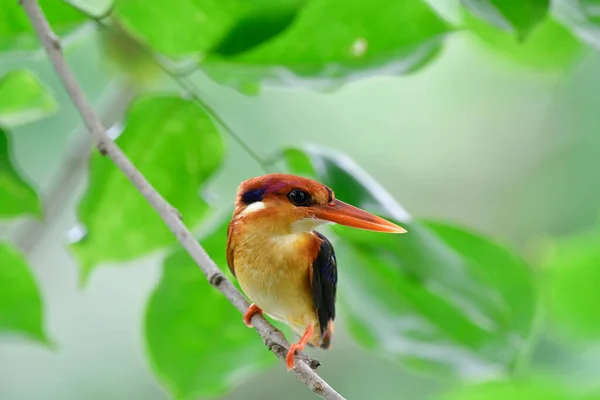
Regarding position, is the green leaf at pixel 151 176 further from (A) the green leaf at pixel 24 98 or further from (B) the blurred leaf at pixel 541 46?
(B) the blurred leaf at pixel 541 46

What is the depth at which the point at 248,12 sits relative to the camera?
82 cm

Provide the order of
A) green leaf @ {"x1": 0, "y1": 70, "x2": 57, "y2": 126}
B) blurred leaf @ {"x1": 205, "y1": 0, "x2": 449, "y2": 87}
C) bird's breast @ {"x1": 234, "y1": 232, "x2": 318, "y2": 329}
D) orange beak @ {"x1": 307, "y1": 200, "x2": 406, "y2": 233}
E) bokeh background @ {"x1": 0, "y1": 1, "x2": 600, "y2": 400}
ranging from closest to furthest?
orange beak @ {"x1": 307, "y1": 200, "x2": 406, "y2": 233}, bird's breast @ {"x1": 234, "y1": 232, "x2": 318, "y2": 329}, blurred leaf @ {"x1": 205, "y1": 0, "x2": 449, "y2": 87}, green leaf @ {"x1": 0, "y1": 70, "x2": 57, "y2": 126}, bokeh background @ {"x1": 0, "y1": 1, "x2": 600, "y2": 400}

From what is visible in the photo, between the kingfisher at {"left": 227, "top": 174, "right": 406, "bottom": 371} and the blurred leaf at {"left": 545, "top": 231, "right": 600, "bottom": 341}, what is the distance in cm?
53

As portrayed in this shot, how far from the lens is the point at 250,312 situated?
26.4 inches

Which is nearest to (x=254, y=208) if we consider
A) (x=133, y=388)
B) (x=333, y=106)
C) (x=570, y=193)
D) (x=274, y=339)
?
(x=274, y=339)

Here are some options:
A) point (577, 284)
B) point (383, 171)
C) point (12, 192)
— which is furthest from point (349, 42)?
point (383, 171)

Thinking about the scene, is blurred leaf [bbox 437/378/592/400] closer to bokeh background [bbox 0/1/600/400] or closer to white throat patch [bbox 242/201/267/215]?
white throat patch [bbox 242/201/267/215]

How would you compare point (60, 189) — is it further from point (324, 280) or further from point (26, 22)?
point (324, 280)

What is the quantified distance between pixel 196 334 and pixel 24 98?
1.13ft

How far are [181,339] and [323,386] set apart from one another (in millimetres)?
342

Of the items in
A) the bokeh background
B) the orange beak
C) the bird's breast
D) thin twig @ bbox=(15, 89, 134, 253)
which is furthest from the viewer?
the bokeh background

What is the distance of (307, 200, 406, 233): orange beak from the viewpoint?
58cm

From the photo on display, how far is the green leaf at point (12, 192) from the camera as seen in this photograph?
0.82 metres

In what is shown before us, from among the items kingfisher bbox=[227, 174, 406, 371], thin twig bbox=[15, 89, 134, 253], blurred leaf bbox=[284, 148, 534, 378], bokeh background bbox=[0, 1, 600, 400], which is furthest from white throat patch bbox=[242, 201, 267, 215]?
bokeh background bbox=[0, 1, 600, 400]
